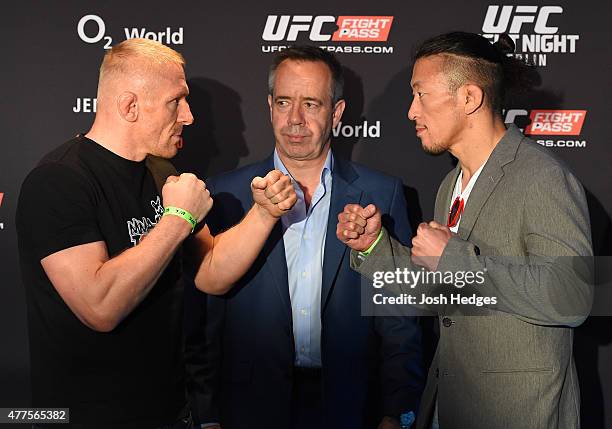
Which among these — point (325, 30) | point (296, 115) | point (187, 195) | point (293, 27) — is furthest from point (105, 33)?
point (187, 195)

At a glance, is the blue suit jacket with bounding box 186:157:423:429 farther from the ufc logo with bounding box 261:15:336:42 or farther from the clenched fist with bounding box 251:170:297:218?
the ufc logo with bounding box 261:15:336:42

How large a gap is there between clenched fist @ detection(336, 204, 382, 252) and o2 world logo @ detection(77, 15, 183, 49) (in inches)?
54.8

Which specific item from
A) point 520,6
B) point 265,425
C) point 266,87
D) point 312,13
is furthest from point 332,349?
point 520,6

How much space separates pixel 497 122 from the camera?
241 cm

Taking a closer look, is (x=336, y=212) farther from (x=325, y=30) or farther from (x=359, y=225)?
(x=325, y=30)

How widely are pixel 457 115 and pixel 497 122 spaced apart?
0.12 m

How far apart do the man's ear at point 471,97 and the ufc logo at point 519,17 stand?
1.07 meters

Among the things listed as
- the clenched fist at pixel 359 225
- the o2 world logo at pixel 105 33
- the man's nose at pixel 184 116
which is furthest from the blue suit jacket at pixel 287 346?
the o2 world logo at pixel 105 33

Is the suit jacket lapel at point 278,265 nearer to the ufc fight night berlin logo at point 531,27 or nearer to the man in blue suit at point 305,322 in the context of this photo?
the man in blue suit at point 305,322

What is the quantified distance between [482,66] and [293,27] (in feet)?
3.81

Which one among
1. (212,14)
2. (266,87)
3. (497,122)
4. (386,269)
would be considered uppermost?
(212,14)

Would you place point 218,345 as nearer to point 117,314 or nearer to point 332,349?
point 332,349

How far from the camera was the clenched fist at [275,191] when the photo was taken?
235 centimetres

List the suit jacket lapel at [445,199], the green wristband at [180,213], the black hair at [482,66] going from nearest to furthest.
A: the green wristband at [180,213] < the black hair at [482,66] < the suit jacket lapel at [445,199]
